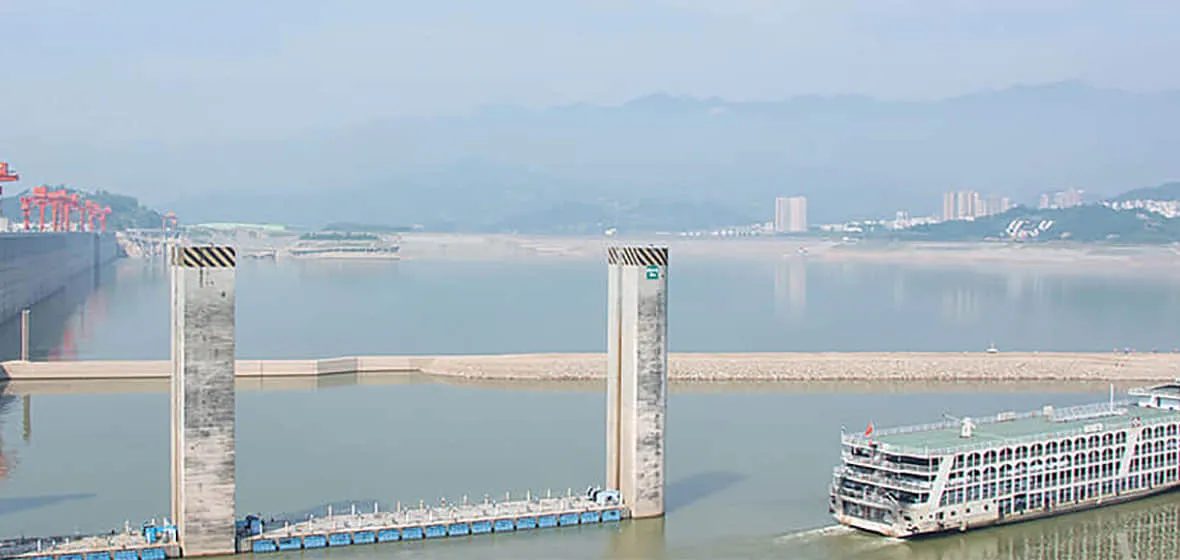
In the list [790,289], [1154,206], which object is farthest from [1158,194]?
[790,289]

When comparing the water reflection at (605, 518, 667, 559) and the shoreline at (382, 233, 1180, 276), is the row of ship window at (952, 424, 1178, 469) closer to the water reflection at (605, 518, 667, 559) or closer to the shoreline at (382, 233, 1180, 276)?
the water reflection at (605, 518, 667, 559)

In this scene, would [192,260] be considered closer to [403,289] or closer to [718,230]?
[403,289]

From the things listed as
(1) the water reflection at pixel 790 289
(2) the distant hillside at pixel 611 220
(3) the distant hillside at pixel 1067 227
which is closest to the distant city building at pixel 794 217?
(2) the distant hillside at pixel 611 220

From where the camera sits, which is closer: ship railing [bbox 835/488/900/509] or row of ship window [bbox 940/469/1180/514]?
ship railing [bbox 835/488/900/509]

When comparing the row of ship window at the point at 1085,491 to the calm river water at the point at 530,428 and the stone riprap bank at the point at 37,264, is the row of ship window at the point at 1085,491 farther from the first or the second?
the stone riprap bank at the point at 37,264

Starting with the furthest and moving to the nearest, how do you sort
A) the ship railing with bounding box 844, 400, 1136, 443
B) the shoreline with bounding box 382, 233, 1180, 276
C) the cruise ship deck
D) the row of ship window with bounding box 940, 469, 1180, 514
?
1. the shoreline with bounding box 382, 233, 1180, 276
2. the ship railing with bounding box 844, 400, 1136, 443
3. the row of ship window with bounding box 940, 469, 1180, 514
4. the cruise ship deck

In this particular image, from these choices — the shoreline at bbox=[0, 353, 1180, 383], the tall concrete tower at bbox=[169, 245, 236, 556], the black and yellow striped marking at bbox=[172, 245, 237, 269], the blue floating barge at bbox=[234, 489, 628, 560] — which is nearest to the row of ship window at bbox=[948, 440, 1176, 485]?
the blue floating barge at bbox=[234, 489, 628, 560]
